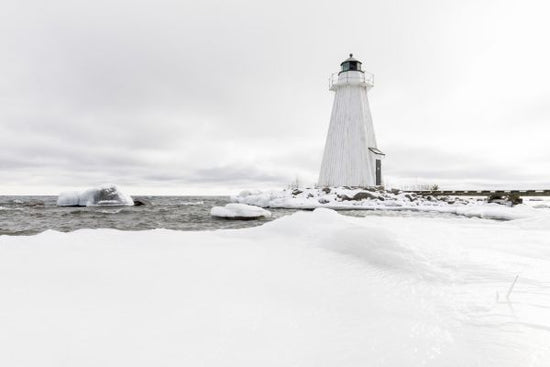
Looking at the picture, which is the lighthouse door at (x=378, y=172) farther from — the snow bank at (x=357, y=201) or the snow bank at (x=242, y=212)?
the snow bank at (x=242, y=212)

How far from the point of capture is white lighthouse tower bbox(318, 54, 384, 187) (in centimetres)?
2125

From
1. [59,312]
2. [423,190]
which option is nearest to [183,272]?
[59,312]

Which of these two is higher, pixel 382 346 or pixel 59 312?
pixel 59 312

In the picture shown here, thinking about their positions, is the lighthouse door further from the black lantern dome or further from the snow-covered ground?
the snow-covered ground

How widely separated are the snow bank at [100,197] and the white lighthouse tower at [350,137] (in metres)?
14.5

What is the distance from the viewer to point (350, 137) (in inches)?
835

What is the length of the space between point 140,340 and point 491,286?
8.20 feet

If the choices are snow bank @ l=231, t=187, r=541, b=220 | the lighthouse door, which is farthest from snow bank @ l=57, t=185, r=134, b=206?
the lighthouse door

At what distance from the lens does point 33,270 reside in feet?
7.71

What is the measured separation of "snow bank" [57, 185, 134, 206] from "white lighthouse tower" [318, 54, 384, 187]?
570 inches

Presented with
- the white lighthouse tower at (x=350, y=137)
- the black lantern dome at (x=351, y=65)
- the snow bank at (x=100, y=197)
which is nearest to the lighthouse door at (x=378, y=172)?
the white lighthouse tower at (x=350, y=137)

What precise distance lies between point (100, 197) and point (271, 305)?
23.3m

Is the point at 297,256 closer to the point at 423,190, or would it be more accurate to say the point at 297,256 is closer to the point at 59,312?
the point at 59,312

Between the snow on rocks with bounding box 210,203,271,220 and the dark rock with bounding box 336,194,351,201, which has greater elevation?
the dark rock with bounding box 336,194,351,201
